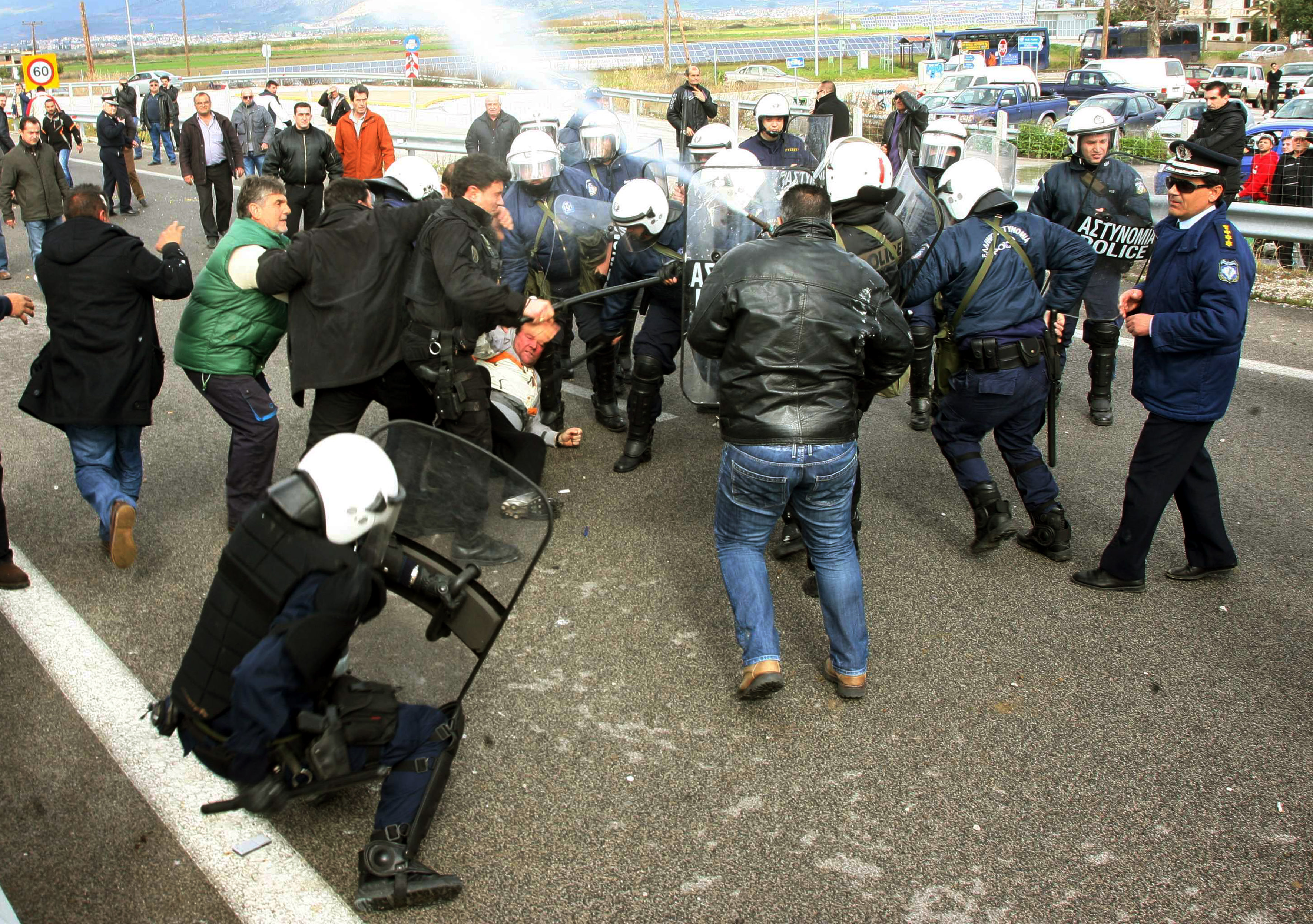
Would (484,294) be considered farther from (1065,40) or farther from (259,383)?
(1065,40)

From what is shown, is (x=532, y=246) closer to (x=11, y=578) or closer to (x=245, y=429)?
(x=245, y=429)

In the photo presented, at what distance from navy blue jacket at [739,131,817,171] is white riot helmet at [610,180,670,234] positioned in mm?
3836

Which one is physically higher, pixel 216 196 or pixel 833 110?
pixel 833 110

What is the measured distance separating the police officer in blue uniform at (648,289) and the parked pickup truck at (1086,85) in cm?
2641

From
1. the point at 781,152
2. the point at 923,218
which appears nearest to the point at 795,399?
the point at 923,218

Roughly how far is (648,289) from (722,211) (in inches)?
31.8

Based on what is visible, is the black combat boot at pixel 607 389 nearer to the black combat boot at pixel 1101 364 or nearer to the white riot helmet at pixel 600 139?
the white riot helmet at pixel 600 139

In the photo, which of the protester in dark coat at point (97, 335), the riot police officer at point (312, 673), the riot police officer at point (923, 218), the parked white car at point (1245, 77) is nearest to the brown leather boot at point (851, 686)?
the riot police officer at point (312, 673)

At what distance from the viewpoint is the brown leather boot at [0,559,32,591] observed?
481cm

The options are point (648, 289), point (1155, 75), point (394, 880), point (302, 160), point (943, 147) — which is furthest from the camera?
point (1155, 75)

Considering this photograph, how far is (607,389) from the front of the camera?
272 inches

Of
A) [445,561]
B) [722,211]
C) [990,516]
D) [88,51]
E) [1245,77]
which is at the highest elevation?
[88,51]

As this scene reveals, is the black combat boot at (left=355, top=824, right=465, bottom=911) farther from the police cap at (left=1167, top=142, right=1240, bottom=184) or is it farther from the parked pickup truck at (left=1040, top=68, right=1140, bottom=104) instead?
the parked pickup truck at (left=1040, top=68, right=1140, bottom=104)

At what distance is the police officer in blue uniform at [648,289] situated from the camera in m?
5.83
